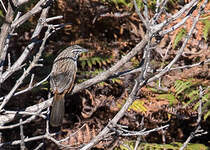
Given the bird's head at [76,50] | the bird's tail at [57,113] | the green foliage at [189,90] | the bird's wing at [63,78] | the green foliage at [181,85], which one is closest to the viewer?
the bird's tail at [57,113]

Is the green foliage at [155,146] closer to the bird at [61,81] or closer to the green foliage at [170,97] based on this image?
the green foliage at [170,97]

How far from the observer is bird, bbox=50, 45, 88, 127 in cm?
412

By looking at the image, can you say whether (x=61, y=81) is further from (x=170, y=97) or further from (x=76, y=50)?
(x=170, y=97)

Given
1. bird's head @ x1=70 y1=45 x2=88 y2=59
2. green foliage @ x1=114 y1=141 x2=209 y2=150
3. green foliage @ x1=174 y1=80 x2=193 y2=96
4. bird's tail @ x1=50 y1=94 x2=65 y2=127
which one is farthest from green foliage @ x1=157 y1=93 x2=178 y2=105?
bird's tail @ x1=50 y1=94 x2=65 y2=127

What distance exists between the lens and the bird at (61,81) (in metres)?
4.12

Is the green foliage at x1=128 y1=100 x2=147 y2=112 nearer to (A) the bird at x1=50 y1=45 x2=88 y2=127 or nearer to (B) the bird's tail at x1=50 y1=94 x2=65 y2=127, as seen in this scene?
(A) the bird at x1=50 y1=45 x2=88 y2=127

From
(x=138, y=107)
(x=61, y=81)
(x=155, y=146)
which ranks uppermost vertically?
(x=61, y=81)

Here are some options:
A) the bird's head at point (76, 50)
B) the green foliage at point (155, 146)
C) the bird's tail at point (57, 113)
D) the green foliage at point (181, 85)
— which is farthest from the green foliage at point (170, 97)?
the bird's tail at point (57, 113)

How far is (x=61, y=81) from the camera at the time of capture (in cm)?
448

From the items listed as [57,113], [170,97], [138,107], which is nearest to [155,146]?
[138,107]

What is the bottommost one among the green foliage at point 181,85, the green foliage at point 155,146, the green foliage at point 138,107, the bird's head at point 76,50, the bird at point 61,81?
the green foliage at point 155,146

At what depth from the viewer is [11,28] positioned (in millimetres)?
3068

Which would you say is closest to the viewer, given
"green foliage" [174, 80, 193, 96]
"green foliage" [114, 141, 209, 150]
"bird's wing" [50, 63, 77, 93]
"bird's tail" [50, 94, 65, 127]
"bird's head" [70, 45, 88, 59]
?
"bird's tail" [50, 94, 65, 127]

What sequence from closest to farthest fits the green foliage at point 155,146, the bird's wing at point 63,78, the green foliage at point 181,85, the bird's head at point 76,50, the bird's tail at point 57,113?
the bird's tail at point 57,113 → the bird's wing at point 63,78 → the green foliage at point 155,146 → the green foliage at point 181,85 → the bird's head at point 76,50
